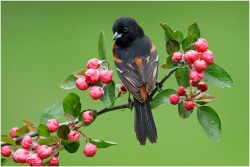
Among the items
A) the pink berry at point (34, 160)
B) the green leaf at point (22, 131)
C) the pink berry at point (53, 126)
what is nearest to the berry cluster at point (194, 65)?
the pink berry at point (53, 126)

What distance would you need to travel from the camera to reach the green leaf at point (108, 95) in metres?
2.96

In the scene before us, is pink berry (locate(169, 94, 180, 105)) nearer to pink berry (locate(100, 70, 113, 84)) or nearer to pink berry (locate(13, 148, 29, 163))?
pink berry (locate(100, 70, 113, 84))

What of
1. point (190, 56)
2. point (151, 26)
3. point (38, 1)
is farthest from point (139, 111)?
point (38, 1)

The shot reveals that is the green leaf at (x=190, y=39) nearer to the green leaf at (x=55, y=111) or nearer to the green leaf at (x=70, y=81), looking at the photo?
the green leaf at (x=70, y=81)

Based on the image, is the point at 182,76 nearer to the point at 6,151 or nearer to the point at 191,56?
the point at 191,56

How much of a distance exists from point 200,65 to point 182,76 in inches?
5.5

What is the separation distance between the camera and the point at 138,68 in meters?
3.74

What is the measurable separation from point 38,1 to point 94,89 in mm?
8606

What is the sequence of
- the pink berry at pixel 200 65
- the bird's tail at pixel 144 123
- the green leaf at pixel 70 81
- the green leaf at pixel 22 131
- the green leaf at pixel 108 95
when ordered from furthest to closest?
the bird's tail at pixel 144 123
the green leaf at pixel 22 131
the green leaf at pixel 70 81
the green leaf at pixel 108 95
the pink berry at pixel 200 65

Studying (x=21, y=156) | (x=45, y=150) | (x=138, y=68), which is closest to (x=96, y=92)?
(x=45, y=150)

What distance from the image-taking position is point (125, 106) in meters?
3.06

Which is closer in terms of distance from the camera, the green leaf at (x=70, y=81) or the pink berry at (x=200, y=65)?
the pink berry at (x=200, y=65)

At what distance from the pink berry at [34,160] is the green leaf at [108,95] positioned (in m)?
0.46

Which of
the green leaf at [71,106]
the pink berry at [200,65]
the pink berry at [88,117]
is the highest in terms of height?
the pink berry at [200,65]
